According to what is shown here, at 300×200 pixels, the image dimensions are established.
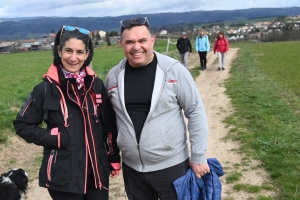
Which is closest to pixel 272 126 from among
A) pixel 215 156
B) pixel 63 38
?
pixel 215 156

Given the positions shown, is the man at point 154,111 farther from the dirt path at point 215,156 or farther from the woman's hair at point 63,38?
the dirt path at point 215,156

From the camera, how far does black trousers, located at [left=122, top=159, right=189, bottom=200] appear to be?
2.79 m

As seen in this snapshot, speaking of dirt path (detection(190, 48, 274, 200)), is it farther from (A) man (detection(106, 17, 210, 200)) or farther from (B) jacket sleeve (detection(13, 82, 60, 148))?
(B) jacket sleeve (detection(13, 82, 60, 148))

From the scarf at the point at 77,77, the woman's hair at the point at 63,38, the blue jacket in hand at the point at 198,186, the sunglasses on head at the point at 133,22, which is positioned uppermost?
the sunglasses on head at the point at 133,22

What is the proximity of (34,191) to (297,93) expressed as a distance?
8822 mm

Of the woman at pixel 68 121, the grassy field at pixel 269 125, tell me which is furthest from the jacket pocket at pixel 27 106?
the grassy field at pixel 269 125

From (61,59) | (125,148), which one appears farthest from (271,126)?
(61,59)

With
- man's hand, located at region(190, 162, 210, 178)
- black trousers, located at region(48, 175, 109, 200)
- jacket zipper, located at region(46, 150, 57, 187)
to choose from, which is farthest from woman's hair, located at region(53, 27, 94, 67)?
man's hand, located at region(190, 162, 210, 178)

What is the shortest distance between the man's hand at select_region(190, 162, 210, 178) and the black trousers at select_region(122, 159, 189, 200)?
3.1 inches

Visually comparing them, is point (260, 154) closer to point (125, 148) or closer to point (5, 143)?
point (125, 148)

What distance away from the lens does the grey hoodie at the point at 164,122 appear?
262cm

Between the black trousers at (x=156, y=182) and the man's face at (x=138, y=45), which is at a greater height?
the man's face at (x=138, y=45)

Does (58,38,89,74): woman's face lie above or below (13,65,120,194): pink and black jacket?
above

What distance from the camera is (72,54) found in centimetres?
257
